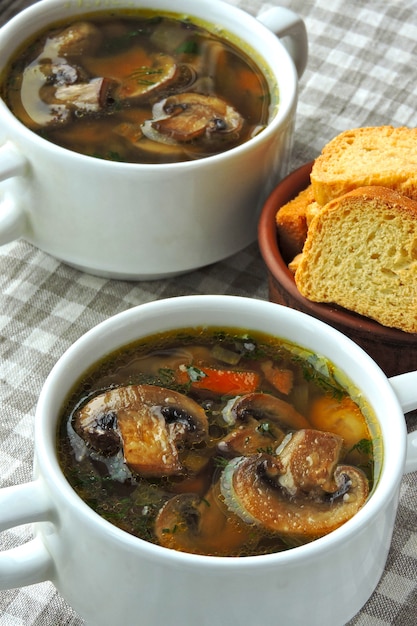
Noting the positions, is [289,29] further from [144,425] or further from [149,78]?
[144,425]

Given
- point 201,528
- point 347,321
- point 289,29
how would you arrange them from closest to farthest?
point 201,528
point 347,321
point 289,29

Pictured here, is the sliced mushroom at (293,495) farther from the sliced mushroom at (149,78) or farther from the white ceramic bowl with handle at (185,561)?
the sliced mushroom at (149,78)

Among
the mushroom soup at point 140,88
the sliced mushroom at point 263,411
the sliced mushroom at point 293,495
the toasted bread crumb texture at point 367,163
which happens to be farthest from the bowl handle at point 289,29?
the sliced mushroom at point 293,495

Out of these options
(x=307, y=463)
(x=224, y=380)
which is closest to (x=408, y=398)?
(x=307, y=463)

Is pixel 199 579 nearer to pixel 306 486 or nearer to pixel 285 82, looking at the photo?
pixel 306 486

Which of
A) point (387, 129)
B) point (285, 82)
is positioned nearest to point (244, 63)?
point (285, 82)

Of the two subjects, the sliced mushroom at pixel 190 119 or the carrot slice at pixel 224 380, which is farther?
the sliced mushroom at pixel 190 119

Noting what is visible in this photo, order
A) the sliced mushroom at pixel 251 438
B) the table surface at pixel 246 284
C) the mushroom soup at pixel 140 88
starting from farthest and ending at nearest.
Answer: the mushroom soup at pixel 140 88 → the table surface at pixel 246 284 → the sliced mushroom at pixel 251 438

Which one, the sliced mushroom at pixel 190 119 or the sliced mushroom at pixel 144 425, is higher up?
the sliced mushroom at pixel 190 119

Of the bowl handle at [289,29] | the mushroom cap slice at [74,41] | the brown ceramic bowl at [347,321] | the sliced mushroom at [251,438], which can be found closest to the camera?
the sliced mushroom at [251,438]
